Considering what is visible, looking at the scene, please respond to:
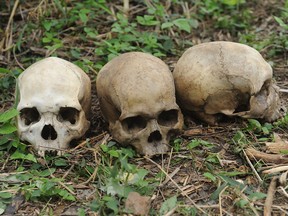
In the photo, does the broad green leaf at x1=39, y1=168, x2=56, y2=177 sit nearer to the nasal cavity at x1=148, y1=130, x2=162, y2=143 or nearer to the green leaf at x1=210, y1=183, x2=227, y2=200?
the nasal cavity at x1=148, y1=130, x2=162, y2=143

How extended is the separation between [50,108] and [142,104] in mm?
558

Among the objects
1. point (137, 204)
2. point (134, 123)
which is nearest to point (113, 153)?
point (134, 123)

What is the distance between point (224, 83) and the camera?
3.84 meters

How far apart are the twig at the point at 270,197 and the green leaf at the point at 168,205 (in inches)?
18.3

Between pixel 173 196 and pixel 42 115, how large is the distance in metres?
1.00

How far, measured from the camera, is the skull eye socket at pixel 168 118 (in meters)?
3.79

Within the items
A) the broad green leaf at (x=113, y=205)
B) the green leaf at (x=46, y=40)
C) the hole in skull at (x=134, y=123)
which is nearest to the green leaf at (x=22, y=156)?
the hole in skull at (x=134, y=123)

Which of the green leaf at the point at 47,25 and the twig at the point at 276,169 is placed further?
the green leaf at the point at 47,25

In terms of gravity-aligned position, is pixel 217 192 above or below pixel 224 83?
below

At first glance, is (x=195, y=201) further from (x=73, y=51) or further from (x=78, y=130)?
(x=73, y=51)

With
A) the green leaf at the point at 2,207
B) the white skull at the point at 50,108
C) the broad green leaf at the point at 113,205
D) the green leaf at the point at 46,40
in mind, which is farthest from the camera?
the green leaf at the point at 46,40

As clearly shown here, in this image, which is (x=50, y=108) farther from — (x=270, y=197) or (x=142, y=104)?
(x=270, y=197)

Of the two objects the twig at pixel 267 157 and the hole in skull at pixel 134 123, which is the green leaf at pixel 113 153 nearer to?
the hole in skull at pixel 134 123

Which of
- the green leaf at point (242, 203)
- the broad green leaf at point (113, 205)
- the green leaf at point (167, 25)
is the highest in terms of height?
the green leaf at point (167, 25)
